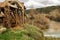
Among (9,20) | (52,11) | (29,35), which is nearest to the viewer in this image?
(29,35)

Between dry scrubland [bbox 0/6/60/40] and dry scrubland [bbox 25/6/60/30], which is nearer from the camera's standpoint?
dry scrubland [bbox 0/6/60/40]

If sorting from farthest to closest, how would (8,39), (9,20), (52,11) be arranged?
(52,11) → (9,20) → (8,39)

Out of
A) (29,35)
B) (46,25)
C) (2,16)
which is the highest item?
(2,16)

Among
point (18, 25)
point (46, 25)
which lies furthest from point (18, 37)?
point (46, 25)

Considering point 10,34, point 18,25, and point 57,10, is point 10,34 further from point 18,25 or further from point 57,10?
point 57,10

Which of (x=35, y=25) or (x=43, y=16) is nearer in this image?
(x=35, y=25)

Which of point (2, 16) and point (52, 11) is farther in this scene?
point (52, 11)

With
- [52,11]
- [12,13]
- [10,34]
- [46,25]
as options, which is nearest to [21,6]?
[12,13]

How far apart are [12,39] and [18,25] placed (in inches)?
154

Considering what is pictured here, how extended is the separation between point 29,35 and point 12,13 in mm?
2269

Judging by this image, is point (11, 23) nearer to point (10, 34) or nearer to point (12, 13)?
point (12, 13)

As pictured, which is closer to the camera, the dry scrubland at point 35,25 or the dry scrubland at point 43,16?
the dry scrubland at point 35,25

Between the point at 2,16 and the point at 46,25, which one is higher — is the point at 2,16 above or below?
above

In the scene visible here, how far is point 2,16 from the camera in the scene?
1373 centimetres
